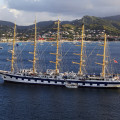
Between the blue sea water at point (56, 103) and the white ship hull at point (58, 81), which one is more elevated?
the white ship hull at point (58, 81)

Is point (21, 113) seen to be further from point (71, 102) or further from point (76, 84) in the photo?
point (76, 84)

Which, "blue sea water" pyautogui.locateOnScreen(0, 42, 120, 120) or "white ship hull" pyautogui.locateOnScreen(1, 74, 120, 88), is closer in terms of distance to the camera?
"blue sea water" pyautogui.locateOnScreen(0, 42, 120, 120)

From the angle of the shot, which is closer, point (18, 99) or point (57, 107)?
point (57, 107)

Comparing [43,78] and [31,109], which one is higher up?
[43,78]

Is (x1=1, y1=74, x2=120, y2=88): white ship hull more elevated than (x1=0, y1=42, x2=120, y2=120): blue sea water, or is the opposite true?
(x1=1, y1=74, x2=120, y2=88): white ship hull

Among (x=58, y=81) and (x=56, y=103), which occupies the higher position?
(x=58, y=81)

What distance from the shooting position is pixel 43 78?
218 feet

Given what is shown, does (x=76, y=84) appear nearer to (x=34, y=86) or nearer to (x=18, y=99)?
Result: (x=34, y=86)

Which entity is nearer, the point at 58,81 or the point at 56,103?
the point at 56,103

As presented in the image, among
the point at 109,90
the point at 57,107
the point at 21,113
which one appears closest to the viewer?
the point at 21,113

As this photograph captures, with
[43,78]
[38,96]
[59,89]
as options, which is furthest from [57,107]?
[43,78]

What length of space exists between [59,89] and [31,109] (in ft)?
50.4

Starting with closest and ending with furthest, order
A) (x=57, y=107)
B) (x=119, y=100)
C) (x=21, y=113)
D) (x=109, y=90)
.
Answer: (x=21, y=113)
(x=57, y=107)
(x=119, y=100)
(x=109, y=90)

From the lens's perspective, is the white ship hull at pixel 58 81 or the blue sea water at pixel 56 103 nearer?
the blue sea water at pixel 56 103
